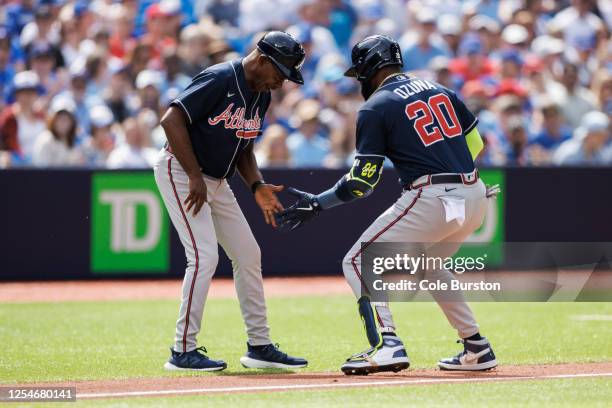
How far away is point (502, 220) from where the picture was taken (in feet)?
50.0

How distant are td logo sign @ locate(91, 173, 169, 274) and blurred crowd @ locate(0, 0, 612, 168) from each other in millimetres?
313

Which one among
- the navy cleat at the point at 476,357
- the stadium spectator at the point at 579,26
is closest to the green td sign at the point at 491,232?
the stadium spectator at the point at 579,26

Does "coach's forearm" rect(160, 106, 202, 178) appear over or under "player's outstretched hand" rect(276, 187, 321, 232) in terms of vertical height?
over

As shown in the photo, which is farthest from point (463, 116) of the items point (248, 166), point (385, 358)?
point (385, 358)

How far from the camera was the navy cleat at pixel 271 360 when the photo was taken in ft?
26.2

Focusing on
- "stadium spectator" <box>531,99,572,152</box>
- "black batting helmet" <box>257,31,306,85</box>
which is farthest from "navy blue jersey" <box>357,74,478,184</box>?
"stadium spectator" <box>531,99,572,152</box>

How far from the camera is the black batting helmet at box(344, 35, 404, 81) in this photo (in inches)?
298

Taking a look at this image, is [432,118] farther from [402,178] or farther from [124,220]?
[124,220]

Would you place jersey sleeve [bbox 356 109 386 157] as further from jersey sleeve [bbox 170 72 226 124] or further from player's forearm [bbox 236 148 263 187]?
player's forearm [bbox 236 148 263 187]

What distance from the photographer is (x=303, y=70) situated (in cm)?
1712

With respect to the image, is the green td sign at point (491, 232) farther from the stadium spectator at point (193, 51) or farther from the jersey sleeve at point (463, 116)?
the jersey sleeve at point (463, 116)

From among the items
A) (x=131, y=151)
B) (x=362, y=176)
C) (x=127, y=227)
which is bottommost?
(x=127, y=227)

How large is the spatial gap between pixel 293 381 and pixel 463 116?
2126 mm

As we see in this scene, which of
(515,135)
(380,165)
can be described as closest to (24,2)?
(515,135)
